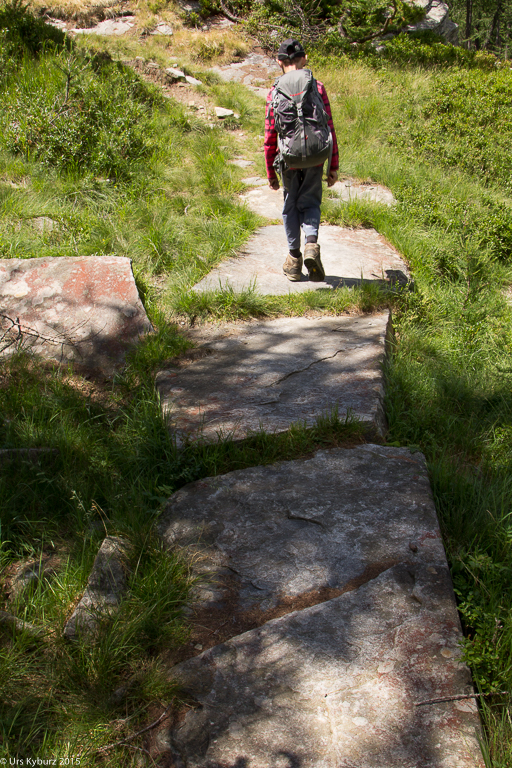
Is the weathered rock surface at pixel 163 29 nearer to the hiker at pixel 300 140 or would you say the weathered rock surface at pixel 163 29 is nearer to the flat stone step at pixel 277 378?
the hiker at pixel 300 140

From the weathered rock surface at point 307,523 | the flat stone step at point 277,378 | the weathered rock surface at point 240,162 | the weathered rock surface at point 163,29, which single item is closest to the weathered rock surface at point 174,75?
the weathered rock surface at point 163,29

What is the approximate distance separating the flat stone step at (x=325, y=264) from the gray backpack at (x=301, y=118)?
1091 millimetres

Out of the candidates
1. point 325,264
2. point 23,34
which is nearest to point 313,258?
point 325,264

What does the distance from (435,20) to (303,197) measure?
50.5 ft

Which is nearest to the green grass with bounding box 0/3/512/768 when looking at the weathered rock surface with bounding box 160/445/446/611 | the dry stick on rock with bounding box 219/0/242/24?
the weathered rock surface with bounding box 160/445/446/611

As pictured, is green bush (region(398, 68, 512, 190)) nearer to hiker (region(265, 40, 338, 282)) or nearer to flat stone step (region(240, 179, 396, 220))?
flat stone step (region(240, 179, 396, 220))

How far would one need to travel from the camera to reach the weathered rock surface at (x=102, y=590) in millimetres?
1908

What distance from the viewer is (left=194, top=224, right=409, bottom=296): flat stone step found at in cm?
487

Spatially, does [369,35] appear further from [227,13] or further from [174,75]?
[174,75]

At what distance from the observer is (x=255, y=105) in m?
9.84

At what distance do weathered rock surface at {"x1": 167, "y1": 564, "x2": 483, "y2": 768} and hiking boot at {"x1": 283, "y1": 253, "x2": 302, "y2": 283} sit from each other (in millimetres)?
3256

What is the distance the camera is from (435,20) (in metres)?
15.8

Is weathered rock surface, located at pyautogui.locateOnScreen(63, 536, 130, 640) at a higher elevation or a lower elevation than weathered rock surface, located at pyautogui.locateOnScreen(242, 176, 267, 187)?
lower

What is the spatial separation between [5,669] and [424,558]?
1556 mm
